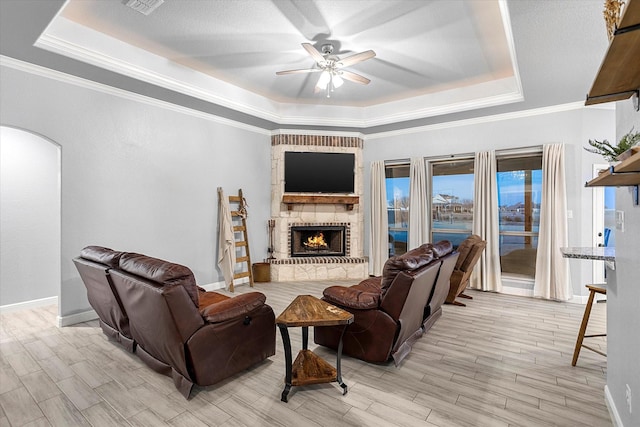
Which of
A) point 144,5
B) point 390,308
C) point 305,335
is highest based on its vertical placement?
point 144,5

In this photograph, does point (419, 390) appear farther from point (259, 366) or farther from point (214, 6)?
→ point (214, 6)

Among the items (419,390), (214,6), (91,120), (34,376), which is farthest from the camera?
(91,120)

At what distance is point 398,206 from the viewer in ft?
22.1

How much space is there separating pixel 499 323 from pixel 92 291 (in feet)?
14.9

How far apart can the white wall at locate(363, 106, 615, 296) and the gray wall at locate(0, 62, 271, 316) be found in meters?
3.78

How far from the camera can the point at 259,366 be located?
289 centimetres

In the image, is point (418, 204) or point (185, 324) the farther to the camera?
point (418, 204)

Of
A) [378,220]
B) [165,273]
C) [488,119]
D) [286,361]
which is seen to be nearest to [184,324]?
[165,273]

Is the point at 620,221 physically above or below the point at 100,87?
below

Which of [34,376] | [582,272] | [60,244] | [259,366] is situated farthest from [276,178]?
[582,272]

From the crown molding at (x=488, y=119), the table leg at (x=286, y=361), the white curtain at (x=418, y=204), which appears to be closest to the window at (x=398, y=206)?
the white curtain at (x=418, y=204)

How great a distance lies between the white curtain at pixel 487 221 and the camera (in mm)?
5355

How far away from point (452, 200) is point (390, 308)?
4045mm

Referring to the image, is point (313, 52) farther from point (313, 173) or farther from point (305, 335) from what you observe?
point (313, 173)
